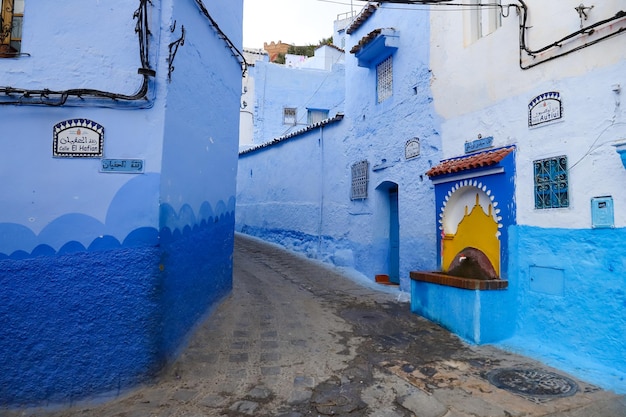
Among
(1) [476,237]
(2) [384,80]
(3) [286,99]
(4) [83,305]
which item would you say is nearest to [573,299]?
(1) [476,237]

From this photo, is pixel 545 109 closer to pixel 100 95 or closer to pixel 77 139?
pixel 100 95

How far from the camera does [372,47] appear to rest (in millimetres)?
8789

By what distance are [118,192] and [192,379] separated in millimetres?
2089

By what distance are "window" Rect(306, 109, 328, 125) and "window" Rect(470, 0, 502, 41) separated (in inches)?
442

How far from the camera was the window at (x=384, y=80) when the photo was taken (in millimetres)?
8883

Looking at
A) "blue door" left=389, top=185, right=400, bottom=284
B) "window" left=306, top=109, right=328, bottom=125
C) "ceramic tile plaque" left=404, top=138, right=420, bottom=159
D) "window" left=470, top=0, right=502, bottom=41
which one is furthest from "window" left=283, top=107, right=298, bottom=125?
"window" left=470, top=0, right=502, bottom=41

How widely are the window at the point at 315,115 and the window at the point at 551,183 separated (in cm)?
1318

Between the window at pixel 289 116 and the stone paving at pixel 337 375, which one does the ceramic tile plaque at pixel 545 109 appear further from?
the window at pixel 289 116

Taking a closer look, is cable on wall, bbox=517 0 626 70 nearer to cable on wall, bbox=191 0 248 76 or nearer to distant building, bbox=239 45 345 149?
cable on wall, bbox=191 0 248 76

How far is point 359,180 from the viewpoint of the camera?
31.9 feet

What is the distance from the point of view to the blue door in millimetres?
8962

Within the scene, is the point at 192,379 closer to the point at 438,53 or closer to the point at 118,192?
the point at 118,192

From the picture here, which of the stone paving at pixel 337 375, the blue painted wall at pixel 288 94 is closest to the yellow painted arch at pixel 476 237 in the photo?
the stone paving at pixel 337 375

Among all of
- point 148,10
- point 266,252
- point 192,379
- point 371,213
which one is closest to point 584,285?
point 192,379
